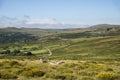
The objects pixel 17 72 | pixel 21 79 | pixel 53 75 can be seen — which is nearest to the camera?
pixel 21 79

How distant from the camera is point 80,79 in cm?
2114

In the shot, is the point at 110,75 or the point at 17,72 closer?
the point at 110,75

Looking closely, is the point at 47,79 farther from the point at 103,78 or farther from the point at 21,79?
the point at 103,78

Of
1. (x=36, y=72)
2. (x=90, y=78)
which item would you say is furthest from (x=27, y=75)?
(x=90, y=78)

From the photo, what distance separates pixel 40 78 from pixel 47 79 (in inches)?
30.4

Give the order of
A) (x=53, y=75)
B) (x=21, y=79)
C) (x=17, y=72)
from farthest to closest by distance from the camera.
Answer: (x=17, y=72) < (x=53, y=75) < (x=21, y=79)

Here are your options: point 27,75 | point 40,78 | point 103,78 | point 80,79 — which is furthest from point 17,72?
point 103,78

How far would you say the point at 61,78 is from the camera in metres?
21.4

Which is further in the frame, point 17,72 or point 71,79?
point 17,72

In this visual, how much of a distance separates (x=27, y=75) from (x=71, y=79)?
433cm

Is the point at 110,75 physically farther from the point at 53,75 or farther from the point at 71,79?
the point at 53,75

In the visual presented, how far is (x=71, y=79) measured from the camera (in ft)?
70.2

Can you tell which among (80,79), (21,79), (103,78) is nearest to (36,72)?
(21,79)

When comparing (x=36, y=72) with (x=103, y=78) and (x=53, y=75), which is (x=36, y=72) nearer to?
(x=53, y=75)
